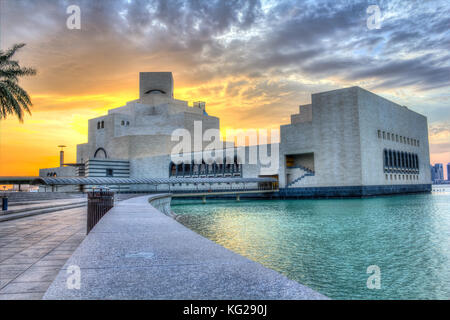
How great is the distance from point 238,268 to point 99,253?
182cm

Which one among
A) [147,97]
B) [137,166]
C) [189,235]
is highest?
[147,97]

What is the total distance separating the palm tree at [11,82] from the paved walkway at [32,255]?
8.04 metres

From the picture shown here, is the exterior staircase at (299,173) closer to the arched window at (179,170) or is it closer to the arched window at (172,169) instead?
the arched window at (179,170)

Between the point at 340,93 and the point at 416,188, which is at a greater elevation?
the point at 340,93

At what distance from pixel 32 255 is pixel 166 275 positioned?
388 cm

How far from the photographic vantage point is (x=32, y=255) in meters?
5.60

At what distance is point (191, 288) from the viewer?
2.53 metres

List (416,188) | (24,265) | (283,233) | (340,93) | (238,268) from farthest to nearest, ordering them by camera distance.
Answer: (416,188) → (340,93) → (283,233) → (24,265) → (238,268)

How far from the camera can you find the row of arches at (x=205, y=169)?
50625 mm

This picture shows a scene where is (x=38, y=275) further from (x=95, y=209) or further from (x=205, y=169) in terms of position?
(x=205, y=169)

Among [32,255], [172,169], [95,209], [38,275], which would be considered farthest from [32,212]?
[172,169]

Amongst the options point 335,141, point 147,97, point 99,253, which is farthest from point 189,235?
point 147,97

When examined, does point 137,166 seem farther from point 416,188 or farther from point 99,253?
point 99,253

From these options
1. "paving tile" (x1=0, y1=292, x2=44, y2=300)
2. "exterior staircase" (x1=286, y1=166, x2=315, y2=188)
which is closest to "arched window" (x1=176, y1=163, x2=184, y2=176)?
"exterior staircase" (x1=286, y1=166, x2=315, y2=188)
